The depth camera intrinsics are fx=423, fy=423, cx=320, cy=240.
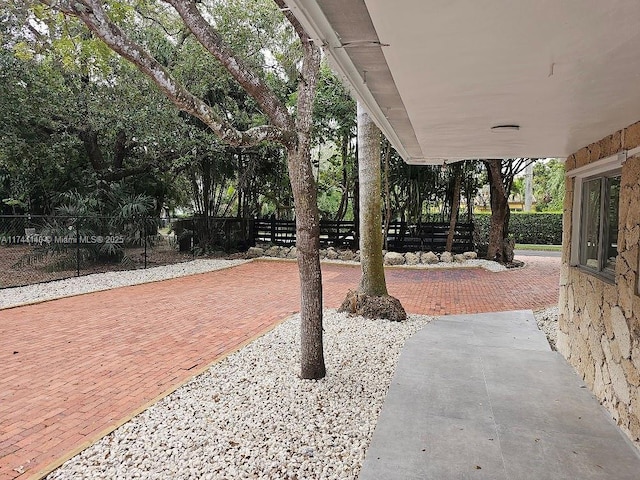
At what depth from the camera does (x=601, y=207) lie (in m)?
3.43

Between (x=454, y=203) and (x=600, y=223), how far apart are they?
9122 mm

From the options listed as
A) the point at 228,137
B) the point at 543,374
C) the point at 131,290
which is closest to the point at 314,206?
the point at 228,137

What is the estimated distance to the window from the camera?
3.15 metres

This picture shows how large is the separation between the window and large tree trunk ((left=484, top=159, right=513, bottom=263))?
8006 millimetres

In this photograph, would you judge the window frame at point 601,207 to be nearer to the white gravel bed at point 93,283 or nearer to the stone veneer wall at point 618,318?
the stone veneer wall at point 618,318

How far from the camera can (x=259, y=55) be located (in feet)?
36.1

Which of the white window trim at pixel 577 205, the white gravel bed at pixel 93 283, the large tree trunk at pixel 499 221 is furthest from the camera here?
the large tree trunk at pixel 499 221

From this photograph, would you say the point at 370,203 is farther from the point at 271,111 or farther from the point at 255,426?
the point at 255,426

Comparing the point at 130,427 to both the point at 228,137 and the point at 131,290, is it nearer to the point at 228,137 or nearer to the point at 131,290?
the point at 228,137

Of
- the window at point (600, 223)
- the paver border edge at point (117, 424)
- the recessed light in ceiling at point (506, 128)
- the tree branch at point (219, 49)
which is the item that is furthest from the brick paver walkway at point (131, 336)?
the recessed light in ceiling at point (506, 128)

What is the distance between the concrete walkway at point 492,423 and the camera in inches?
87.4

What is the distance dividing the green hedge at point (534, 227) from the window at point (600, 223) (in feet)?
50.1

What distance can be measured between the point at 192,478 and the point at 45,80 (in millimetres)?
9722

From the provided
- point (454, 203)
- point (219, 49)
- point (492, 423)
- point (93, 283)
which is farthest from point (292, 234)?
point (492, 423)
